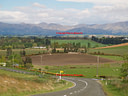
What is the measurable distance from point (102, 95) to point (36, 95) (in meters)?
8.08

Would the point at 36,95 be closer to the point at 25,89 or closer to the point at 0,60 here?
the point at 25,89

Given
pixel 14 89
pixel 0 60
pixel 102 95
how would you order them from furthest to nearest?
1. pixel 0 60
2. pixel 102 95
3. pixel 14 89

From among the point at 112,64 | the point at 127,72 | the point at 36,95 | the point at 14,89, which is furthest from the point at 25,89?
the point at 112,64

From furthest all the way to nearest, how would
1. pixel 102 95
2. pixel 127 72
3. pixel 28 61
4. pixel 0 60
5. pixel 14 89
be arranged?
1. pixel 0 60
2. pixel 28 61
3. pixel 127 72
4. pixel 102 95
5. pixel 14 89

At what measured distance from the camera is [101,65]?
10925cm

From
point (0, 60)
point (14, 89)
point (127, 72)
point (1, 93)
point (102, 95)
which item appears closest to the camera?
point (1, 93)

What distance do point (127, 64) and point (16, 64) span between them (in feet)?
221

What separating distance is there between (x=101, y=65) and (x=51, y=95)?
287ft

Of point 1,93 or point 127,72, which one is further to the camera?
point 127,72

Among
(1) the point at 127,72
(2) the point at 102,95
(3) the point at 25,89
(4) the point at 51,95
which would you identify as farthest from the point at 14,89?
(1) the point at 127,72

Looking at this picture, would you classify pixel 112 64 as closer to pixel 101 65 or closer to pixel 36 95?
pixel 101 65

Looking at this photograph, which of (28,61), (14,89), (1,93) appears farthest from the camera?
(28,61)

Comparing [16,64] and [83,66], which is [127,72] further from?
[16,64]

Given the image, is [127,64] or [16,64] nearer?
[127,64]
